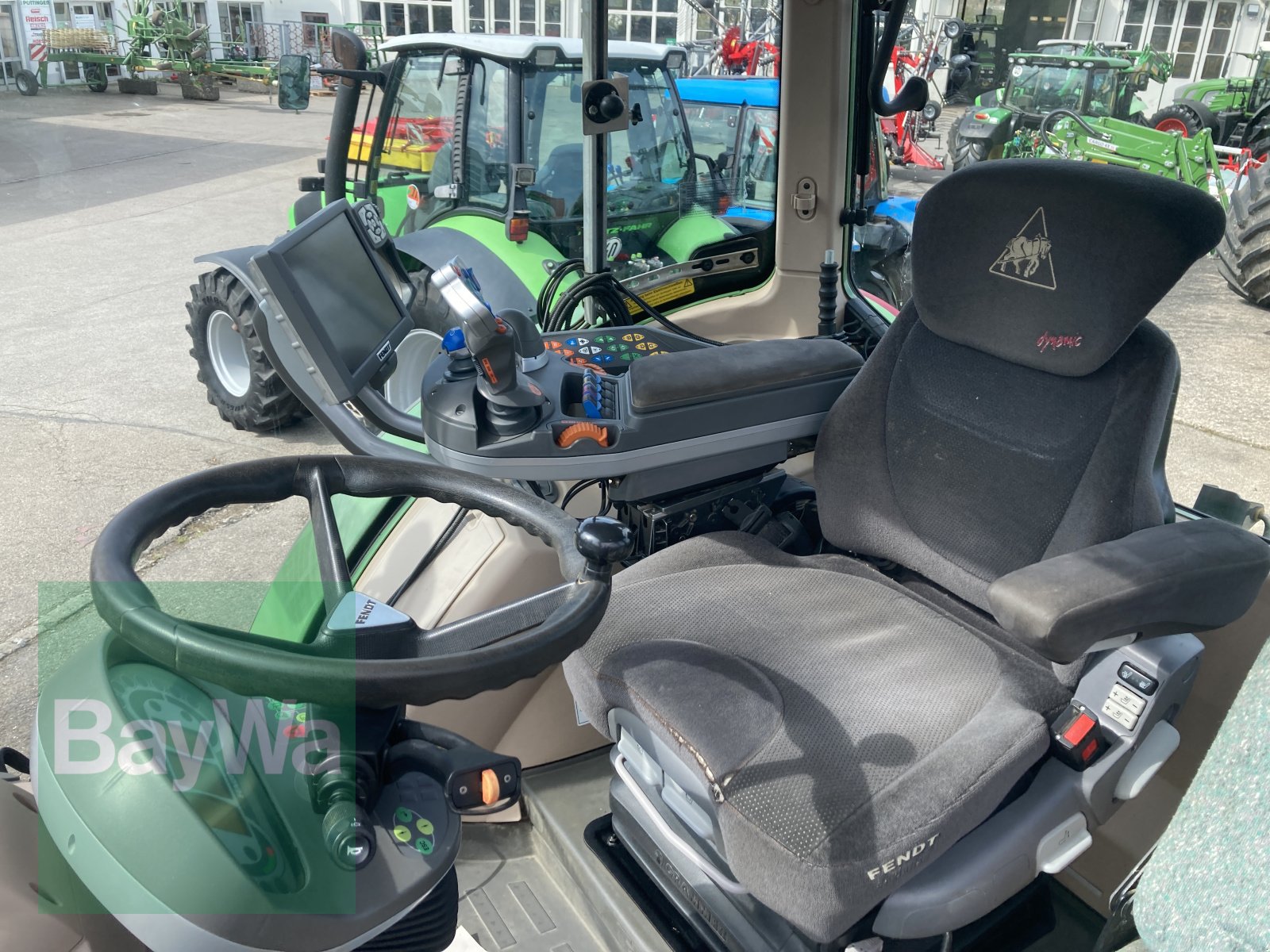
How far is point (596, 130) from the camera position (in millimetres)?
2045

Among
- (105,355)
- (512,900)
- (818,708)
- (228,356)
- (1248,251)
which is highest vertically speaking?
(1248,251)

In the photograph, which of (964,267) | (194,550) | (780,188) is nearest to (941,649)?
(964,267)

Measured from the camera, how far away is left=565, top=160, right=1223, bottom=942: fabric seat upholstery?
1110 millimetres

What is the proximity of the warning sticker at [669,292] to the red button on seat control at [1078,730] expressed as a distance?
5.37 feet

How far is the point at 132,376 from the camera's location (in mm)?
4383

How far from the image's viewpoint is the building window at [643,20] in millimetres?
2055

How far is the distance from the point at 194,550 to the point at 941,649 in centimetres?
229

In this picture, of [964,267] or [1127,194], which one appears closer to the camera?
[1127,194]

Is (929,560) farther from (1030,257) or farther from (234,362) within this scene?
(234,362)

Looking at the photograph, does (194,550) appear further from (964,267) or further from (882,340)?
(964,267)

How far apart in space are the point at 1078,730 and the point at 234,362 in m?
3.46

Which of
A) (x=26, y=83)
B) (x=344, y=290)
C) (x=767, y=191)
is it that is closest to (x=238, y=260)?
(x=344, y=290)

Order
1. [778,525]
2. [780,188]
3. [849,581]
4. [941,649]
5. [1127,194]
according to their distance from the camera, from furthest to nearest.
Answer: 1. [780,188]
2. [778,525]
3. [849,581]
4. [941,649]
5. [1127,194]

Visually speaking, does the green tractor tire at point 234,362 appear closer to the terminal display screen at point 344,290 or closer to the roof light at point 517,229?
the roof light at point 517,229
